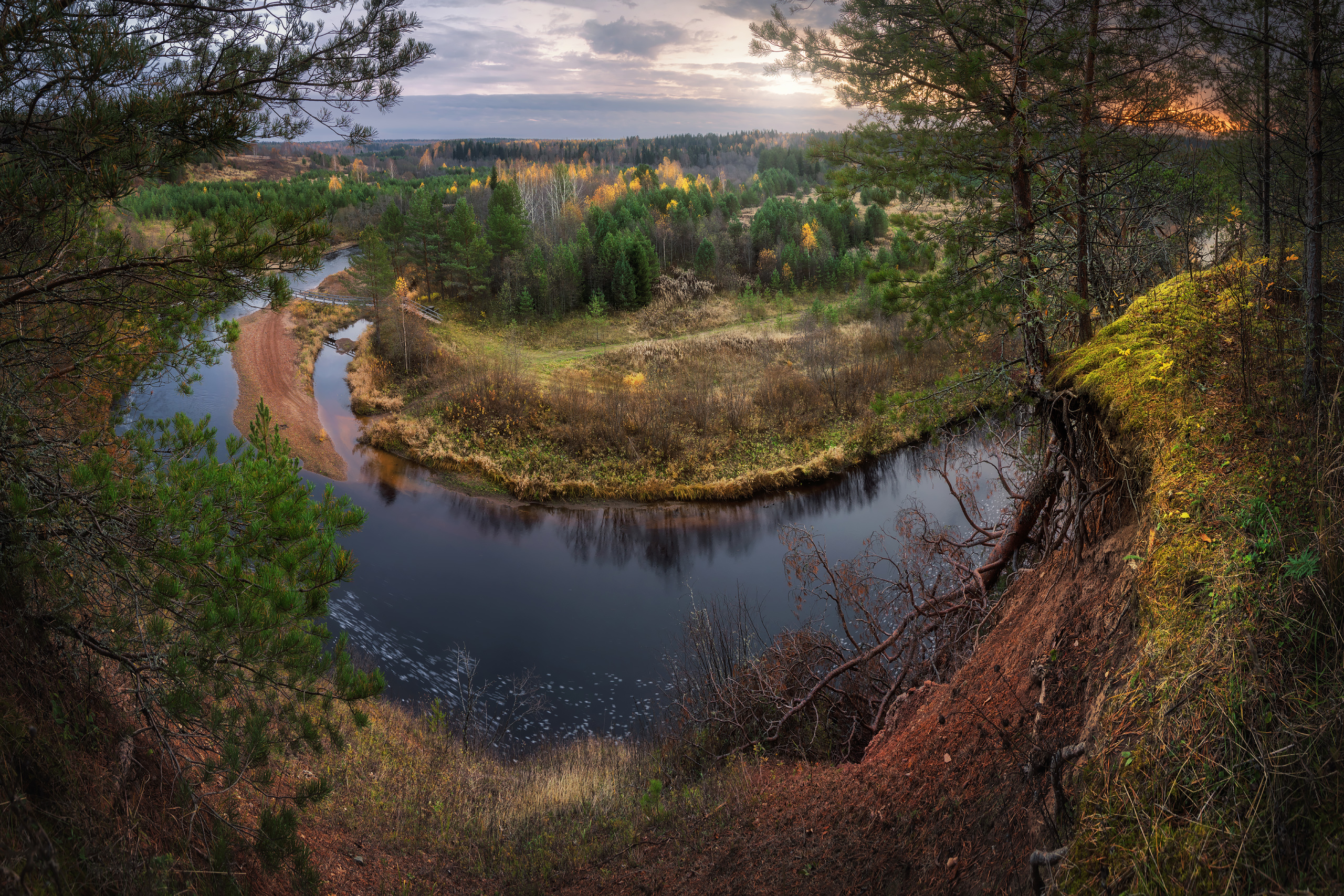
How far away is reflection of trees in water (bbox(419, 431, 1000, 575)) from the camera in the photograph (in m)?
21.2

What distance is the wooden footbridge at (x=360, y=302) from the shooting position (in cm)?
3944

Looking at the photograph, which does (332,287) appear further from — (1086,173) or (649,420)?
(1086,173)

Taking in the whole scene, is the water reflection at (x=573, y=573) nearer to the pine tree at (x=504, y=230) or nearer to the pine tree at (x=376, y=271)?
the pine tree at (x=376, y=271)

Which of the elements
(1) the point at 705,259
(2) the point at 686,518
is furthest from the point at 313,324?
(2) the point at 686,518

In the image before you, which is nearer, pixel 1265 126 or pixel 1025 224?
pixel 1265 126

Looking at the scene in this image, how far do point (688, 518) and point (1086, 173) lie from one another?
16.4 metres

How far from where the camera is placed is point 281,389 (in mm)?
33125

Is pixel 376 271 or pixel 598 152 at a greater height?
pixel 598 152

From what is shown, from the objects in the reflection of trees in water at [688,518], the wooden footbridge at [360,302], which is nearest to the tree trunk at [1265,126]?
the reflection of trees in water at [688,518]

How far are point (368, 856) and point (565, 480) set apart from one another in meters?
18.2

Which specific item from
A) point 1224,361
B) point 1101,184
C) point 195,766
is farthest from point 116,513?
point 1101,184

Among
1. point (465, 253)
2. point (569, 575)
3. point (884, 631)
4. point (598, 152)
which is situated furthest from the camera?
point (598, 152)

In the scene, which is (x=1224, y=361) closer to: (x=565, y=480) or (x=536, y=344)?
(x=565, y=480)

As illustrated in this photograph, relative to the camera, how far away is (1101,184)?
335 inches
